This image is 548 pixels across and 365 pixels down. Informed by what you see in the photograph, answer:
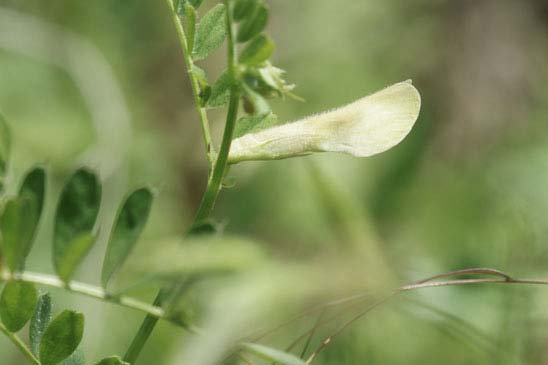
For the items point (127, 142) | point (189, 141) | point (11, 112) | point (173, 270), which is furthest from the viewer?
point (189, 141)

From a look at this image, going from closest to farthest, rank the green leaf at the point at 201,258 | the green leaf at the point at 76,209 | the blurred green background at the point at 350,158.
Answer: the green leaf at the point at 201,258 → the green leaf at the point at 76,209 → the blurred green background at the point at 350,158

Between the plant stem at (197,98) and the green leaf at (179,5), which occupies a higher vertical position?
the green leaf at (179,5)

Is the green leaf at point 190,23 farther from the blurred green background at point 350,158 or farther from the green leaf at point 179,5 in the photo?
the blurred green background at point 350,158

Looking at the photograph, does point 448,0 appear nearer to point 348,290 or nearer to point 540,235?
point 540,235

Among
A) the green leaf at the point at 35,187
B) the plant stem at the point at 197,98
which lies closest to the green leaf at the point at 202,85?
the plant stem at the point at 197,98

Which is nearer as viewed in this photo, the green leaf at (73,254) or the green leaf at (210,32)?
the green leaf at (73,254)

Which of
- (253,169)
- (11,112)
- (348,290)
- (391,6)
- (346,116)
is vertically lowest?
(11,112)

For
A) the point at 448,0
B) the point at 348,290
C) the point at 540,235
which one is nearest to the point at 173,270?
the point at 348,290

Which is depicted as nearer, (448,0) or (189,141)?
(189,141)

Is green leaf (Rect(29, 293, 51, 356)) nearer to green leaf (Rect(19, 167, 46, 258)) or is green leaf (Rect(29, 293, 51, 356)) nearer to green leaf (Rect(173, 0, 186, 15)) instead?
green leaf (Rect(19, 167, 46, 258))
